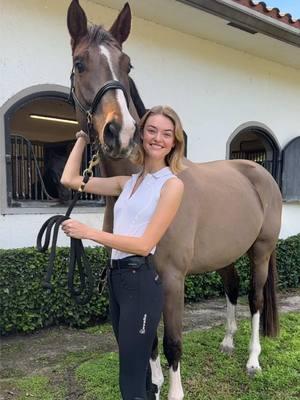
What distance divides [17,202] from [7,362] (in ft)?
4.64

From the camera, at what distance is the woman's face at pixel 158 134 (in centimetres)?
160

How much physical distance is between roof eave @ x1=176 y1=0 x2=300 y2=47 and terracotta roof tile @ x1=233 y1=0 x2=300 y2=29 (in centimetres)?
5

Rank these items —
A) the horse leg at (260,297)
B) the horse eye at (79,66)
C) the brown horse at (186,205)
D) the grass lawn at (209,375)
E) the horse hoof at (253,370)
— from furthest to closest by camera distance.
A: the horse leg at (260,297) → the horse hoof at (253,370) → the grass lawn at (209,375) → the horse eye at (79,66) → the brown horse at (186,205)

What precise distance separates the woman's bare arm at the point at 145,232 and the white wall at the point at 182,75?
7.44ft

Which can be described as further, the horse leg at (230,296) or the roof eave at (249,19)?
the roof eave at (249,19)

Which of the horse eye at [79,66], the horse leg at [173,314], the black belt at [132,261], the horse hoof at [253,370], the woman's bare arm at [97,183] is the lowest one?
the horse hoof at [253,370]

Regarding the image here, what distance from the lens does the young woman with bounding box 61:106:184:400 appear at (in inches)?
58.7

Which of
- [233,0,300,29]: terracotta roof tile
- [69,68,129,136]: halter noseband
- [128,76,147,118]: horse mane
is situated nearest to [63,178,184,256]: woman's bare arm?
[69,68,129,136]: halter noseband

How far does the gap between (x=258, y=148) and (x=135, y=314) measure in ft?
21.3

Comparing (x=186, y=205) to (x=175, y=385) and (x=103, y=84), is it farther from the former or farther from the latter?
(x=175, y=385)

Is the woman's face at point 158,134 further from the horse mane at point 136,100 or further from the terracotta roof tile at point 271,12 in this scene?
the terracotta roof tile at point 271,12

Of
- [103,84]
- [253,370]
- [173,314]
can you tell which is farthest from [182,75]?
[173,314]

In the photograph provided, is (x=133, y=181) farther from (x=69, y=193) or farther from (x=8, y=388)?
(x=69, y=193)

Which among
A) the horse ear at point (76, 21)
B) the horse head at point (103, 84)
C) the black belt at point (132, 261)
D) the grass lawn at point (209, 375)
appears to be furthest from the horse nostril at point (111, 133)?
the grass lawn at point (209, 375)
